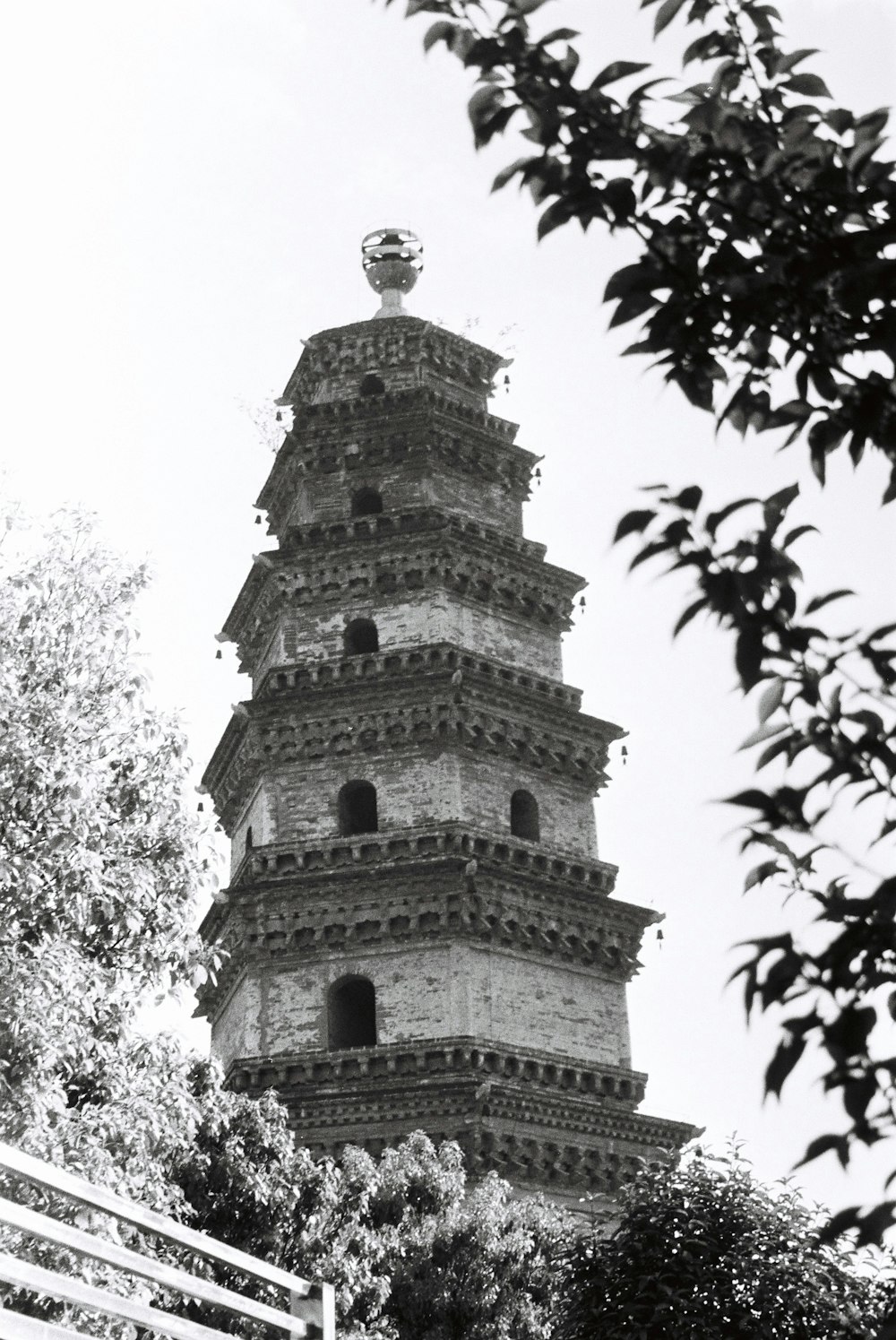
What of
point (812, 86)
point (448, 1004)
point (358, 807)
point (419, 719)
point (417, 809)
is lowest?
point (812, 86)

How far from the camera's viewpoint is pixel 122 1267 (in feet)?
23.4

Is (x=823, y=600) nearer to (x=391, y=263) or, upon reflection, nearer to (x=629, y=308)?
(x=629, y=308)

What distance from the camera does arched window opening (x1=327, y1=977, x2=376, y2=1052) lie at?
82.6 feet

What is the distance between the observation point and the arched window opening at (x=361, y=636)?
96.6ft

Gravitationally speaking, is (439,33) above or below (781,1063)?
above

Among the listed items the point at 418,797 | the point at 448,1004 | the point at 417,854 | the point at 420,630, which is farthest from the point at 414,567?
the point at 448,1004

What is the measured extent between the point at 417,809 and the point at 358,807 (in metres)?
1.68

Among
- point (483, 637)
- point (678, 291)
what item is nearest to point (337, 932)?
point (483, 637)

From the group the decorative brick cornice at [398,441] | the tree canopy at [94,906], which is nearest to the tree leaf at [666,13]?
the tree canopy at [94,906]

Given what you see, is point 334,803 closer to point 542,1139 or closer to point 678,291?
point 542,1139

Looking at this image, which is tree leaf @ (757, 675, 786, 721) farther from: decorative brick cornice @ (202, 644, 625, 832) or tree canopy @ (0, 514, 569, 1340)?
decorative brick cornice @ (202, 644, 625, 832)

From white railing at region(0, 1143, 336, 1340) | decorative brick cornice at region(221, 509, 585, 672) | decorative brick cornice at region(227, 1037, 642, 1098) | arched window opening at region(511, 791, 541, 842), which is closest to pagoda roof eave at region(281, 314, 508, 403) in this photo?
decorative brick cornice at region(221, 509, 585, 672)

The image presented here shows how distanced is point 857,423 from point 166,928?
11.6 metres

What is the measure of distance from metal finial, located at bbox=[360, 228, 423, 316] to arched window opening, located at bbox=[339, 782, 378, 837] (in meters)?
11.1
